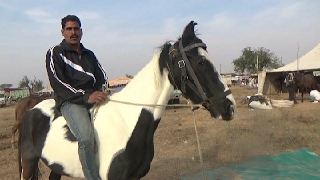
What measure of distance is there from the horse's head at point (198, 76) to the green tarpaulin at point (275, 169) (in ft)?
9.31

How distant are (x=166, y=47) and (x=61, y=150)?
1629mm

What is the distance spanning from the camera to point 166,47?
3006 millimetres

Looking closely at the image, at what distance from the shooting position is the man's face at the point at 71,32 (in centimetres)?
326

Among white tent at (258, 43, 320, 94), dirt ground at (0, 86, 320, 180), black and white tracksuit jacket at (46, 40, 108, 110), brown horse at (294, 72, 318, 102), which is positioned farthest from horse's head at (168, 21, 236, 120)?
white tent at (258, 43, 320, 94)

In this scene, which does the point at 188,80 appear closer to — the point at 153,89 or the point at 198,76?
the point at 198,76

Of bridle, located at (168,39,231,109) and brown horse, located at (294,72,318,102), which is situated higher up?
bridle, located at (168,39,231,109)

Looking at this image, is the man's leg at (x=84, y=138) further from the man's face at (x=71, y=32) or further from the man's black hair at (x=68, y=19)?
the man's black hair at (x=68, y=19)

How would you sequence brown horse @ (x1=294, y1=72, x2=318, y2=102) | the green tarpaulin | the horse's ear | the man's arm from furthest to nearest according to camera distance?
brown horse @ (x1=294, y1=72, x2=318, y2=102) → the green tarpaulin → the man's arm → the horse's ear

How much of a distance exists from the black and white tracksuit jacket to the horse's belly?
0.93 feet

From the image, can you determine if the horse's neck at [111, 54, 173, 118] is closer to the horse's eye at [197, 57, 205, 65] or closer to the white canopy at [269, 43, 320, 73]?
the horse's eye at [197, 57, 205, 65]

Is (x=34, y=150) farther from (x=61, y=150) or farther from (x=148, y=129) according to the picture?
(x=148, y=129)

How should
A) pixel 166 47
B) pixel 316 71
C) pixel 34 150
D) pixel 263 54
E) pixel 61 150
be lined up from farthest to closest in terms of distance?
pixel 263 54 → pixel 316 71 → pixel 34 150 → pixel 61 150 → pixel 166 47

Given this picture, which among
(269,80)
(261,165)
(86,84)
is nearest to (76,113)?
(86,84)

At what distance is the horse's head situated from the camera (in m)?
2.73
